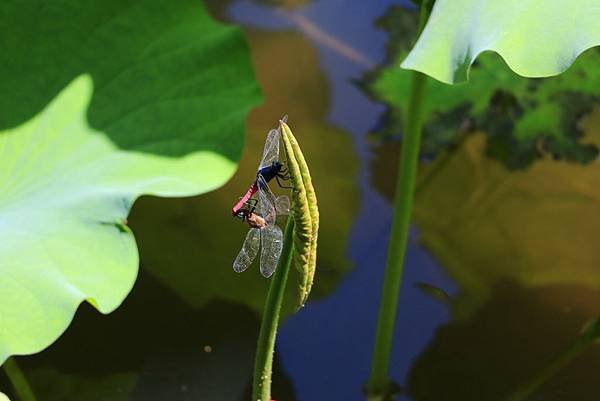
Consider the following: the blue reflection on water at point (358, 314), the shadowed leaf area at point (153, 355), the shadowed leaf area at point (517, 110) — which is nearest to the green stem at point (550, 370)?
the blue reflection on water at point (358, 314)

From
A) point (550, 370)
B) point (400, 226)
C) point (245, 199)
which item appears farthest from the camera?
point (550, 370)

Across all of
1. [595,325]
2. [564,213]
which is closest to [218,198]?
[564,213]

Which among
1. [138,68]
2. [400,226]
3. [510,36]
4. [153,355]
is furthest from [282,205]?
[153,355]

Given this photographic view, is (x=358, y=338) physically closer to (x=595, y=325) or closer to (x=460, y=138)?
(x=595, y=325)

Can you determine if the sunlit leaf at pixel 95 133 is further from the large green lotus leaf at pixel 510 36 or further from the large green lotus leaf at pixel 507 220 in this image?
the large green lotus leaf at pixel 507 220

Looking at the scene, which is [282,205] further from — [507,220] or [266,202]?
[507,220]

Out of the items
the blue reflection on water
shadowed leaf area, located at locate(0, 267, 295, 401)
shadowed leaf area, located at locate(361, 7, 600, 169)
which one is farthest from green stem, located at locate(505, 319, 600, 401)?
shadowed leaf area, located at locate(361, 7, 600, 169)

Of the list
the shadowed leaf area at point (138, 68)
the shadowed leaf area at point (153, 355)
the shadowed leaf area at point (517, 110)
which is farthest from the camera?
the shadowed leaf area at point (517, 110)
